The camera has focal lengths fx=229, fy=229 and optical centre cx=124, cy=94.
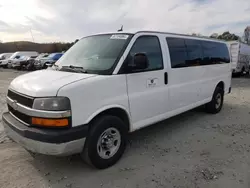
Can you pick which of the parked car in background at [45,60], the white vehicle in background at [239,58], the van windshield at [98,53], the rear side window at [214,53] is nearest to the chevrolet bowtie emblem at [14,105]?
the van windshield at [98,53]

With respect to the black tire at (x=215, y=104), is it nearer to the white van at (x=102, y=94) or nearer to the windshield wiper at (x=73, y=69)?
the white van at (x=102, y=94)

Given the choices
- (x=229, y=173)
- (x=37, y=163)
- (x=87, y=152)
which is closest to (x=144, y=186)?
(x=87, y=152)

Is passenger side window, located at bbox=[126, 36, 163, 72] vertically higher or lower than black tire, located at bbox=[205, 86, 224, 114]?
higher

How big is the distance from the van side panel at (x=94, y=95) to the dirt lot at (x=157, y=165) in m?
0.87

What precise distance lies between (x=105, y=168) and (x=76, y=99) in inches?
47.9

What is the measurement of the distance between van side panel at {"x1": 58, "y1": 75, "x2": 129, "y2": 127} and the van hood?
113 millimetres

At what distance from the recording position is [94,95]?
312 centimetres

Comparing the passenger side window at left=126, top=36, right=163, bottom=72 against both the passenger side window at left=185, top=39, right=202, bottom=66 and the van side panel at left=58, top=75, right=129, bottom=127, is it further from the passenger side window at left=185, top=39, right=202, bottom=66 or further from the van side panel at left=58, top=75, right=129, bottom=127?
the passenger side window at left=185, top=39, right=202, bottom=66

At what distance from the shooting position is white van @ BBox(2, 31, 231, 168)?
9.45 ft

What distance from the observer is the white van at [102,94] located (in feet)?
9.45

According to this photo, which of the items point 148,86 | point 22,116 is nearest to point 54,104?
point 22,116

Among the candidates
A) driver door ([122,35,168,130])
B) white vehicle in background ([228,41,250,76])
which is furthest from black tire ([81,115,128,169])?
white vehicle in background ([228,41,250,76])

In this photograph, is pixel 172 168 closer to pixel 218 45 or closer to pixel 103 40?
pixel 103 40

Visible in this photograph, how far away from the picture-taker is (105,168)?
344 cm
